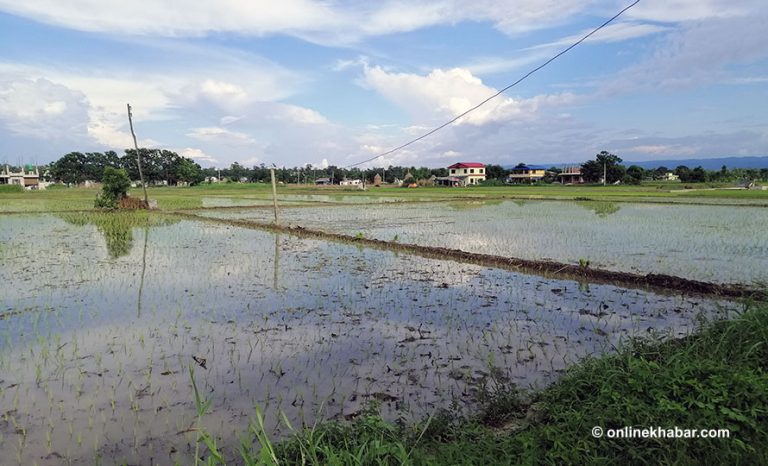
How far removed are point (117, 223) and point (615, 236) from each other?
647 inches

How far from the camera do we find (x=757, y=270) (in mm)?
7445

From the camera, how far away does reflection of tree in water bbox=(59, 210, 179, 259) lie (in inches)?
444

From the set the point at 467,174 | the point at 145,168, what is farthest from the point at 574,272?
the point at 145,168

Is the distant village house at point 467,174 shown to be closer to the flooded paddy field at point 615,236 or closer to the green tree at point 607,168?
the green tree at point 607,168

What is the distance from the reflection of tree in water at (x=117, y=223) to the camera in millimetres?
11273

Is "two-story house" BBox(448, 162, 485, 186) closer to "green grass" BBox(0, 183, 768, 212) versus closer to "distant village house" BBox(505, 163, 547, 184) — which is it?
"distant village house" BBox(505, 163, 547, 184)

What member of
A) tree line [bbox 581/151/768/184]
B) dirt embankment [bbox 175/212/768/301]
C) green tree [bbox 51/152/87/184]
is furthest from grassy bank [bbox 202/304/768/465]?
green tree [bbox 51/152/87/184]

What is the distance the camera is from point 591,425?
2.53 meters

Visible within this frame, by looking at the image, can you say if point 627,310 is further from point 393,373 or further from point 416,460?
point 416,460

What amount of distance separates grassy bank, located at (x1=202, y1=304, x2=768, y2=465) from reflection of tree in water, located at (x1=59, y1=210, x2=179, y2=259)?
364 inches

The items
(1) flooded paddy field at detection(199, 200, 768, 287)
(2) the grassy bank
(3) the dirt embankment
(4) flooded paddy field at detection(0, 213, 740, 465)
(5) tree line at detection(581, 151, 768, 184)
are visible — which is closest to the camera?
(2) the grassy bank

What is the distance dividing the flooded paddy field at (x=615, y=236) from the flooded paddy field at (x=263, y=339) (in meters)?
1.98

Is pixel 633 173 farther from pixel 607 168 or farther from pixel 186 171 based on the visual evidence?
pixel 186 171

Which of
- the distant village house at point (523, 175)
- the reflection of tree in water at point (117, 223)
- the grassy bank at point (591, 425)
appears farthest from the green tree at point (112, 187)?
the distant village house at point (523, 175)
